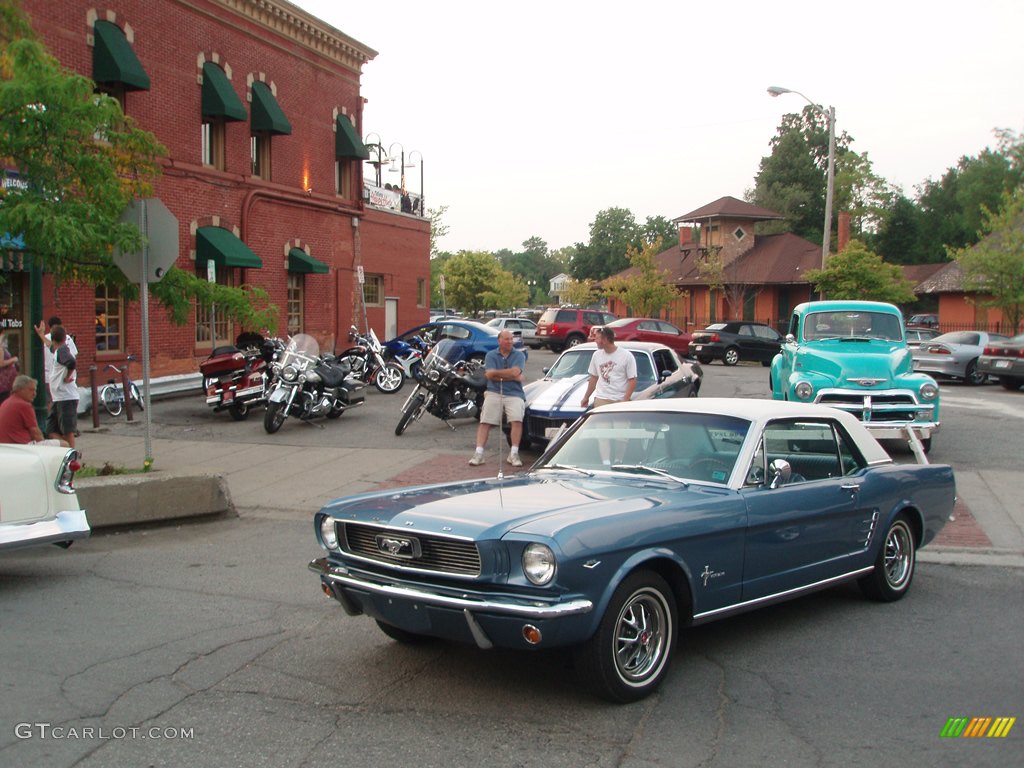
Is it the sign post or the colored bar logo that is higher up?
the sign post

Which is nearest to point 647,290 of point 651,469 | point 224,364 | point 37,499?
point 224,364

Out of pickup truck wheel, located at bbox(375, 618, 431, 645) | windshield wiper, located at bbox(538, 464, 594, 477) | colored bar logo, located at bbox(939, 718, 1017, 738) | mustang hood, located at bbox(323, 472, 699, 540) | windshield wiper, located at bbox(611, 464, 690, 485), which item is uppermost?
windshield wiper, located at bbox(611, 464, 690, 485)

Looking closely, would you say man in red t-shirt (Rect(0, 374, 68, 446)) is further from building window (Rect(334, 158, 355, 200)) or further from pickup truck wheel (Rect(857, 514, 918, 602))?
building window (Rect(334, 158, 355, 200))

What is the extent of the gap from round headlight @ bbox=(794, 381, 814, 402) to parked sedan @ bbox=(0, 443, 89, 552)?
31.1 feet

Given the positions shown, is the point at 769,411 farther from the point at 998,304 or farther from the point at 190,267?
the point at 998,304

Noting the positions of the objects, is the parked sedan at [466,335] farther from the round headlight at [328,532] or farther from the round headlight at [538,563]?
the round headlight at [538,563]

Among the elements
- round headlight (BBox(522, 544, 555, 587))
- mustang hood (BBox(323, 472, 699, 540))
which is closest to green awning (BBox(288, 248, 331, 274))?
mustang hood (BBox(323, 472, 699, 540))

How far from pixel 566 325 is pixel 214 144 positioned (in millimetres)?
19287

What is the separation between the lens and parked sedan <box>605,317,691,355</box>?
34.6 m

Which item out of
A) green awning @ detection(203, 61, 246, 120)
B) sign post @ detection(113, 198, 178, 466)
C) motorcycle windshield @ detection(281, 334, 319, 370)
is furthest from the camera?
green awning @ detection(203, 61, 246, 120)

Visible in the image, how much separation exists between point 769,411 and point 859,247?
4039cm

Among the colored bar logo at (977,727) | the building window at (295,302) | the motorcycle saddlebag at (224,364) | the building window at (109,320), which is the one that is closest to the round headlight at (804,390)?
the motorcycle saddlebag at (224,364)

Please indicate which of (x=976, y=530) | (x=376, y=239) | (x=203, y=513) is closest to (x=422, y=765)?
(x=203, y=513)

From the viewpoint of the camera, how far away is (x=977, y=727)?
4.66 meters
